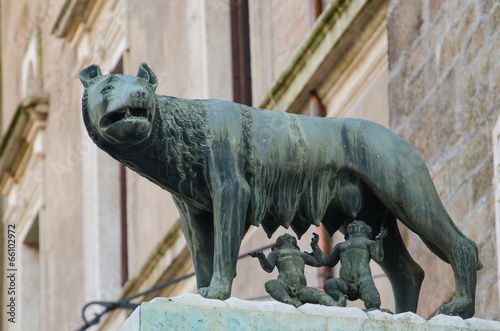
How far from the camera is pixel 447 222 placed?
8.36m

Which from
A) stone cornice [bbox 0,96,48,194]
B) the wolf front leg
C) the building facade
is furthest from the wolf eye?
stone cornice [bbox 0,96,48,194]

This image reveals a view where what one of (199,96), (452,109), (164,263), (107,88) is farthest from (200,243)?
(164,263)

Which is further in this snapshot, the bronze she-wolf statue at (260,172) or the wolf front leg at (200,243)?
the wolf front leg at (200,243)

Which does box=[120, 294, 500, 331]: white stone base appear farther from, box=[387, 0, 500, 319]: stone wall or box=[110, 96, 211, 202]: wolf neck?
box=[387, 0, 500, 319]: stone wall

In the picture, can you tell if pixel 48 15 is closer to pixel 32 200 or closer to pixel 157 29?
pixel 32 200

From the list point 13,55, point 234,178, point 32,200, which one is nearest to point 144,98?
point 234,178

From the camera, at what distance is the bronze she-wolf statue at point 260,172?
26.1 ft

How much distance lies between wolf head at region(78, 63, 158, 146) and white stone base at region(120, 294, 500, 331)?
2.83 feet

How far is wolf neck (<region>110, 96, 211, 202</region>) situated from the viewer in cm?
803

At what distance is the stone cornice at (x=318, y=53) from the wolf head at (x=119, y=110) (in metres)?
4.53

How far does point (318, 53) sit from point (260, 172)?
16.7 feet

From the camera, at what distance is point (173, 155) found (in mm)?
8047

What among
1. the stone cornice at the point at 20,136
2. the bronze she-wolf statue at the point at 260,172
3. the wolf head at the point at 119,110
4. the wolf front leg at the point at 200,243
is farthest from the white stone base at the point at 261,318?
the stone cornice at the point at 20,136

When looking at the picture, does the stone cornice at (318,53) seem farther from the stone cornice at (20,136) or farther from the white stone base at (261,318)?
the stone cornice at (20,136)
